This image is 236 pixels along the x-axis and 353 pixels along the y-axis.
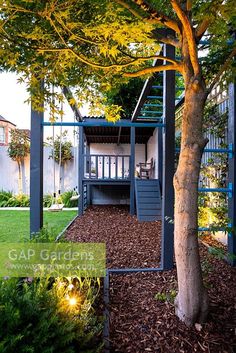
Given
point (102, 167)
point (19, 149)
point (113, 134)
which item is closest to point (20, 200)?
point (19, 149)

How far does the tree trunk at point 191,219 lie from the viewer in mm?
2340

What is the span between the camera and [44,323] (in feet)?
A: 5.83

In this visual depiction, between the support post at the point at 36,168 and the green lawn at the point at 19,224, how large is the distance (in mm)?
1193

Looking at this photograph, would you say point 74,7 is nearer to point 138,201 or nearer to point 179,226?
point 179,226

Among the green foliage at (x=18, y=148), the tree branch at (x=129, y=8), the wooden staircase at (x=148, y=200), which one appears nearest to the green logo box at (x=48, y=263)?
the tree branch at (x=129, y=8)

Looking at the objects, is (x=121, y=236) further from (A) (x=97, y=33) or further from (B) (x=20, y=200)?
(B) (x=20, y=200)

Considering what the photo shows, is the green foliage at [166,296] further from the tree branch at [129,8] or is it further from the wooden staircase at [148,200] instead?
the wooden staircase at [148,200]

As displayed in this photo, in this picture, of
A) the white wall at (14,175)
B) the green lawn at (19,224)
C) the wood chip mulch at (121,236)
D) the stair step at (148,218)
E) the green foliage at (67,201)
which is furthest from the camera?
the white wall at (14,175)

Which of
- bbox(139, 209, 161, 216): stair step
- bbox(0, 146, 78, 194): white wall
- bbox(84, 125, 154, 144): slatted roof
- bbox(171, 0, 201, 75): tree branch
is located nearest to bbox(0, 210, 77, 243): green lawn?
bbox(139, 209, 161, 216): stair step

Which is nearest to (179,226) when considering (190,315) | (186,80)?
(190,315)

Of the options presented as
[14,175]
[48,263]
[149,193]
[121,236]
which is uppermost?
[14,175]

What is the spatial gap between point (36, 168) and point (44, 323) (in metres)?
2.09

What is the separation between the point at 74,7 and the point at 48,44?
38 centimetres

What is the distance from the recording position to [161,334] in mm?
2225
